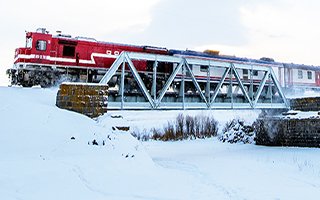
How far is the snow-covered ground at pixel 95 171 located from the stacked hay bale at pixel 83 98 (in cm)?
58

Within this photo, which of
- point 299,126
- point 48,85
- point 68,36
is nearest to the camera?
point 299,126

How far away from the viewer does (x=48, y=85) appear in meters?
17.0

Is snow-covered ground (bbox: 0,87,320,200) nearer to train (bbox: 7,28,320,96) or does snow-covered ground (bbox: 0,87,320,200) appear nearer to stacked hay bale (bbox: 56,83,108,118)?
stacked hay bale (bbox: 56,83,108,118)

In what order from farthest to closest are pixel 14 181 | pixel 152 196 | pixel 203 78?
pixel 203 78 < pixel 152 196 < pixel 14 181

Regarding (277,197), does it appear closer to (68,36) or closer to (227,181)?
(227,181)

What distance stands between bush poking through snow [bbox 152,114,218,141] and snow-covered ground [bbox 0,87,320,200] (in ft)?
102

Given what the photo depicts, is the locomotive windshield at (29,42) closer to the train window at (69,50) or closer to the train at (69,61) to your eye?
the train at (69,61)

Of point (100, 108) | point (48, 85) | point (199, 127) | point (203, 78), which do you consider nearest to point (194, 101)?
point (203, 78)

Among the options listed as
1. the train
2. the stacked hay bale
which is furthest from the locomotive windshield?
the stacked hay bale

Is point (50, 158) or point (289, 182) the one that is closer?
point (50, 158)

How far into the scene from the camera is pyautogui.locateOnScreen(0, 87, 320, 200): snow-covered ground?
572cm

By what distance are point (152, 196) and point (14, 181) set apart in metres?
2.73

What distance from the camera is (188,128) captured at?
44.8m

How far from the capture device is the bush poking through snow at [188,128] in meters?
41.3
